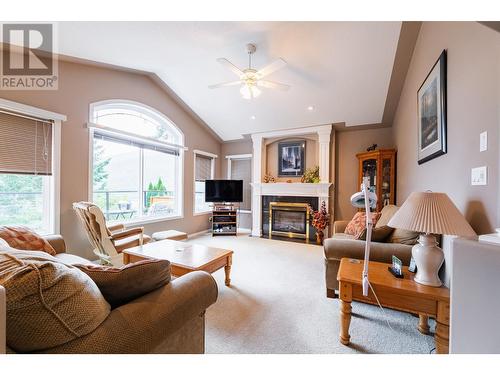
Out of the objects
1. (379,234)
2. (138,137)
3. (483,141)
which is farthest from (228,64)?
(379,234)

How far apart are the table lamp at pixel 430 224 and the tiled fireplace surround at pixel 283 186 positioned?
305 centimetres

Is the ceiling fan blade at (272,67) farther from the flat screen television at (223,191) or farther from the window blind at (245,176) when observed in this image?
the window blind at (245,176)

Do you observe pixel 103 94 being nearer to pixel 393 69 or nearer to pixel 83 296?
pixel 83 296

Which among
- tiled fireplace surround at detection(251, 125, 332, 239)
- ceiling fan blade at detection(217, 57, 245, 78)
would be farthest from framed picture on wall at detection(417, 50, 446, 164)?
tiled fireplace surround at detection(251, 125, 332, 239)

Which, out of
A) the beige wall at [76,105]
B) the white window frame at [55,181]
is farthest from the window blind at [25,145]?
the beige wall at [76,105]

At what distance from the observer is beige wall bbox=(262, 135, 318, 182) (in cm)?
484

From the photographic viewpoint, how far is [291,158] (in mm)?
5023

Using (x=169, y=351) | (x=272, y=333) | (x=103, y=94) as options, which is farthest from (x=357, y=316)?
(x=103, y=94)

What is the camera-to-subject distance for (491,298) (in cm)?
98

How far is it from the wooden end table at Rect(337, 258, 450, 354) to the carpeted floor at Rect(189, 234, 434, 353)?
0.16 metres

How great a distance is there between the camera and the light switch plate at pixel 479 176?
1.28 metres

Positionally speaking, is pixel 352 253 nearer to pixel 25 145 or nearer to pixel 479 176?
pixel 479 176
